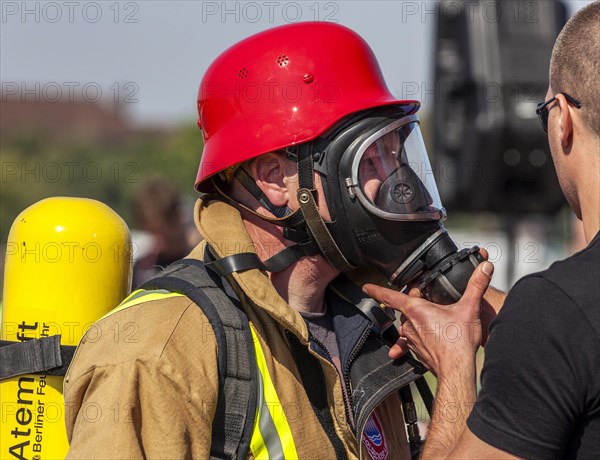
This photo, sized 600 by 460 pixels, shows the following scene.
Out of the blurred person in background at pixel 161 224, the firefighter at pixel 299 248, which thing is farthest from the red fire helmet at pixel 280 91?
the blurred person in background at pixel 161 224

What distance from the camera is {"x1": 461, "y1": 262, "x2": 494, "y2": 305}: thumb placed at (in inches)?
96.2

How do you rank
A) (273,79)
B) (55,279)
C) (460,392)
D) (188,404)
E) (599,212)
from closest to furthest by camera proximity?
(599,212)
(188,404)
(460,392)
(55,279)
(273,79)

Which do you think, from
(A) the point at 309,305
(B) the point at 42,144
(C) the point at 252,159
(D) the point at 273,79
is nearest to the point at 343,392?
(A) the point at 309,305

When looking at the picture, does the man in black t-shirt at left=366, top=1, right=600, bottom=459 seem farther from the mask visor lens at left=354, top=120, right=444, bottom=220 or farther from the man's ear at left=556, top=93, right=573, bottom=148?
the mask visor lens at left=354, top=120, right=444, bottom=220

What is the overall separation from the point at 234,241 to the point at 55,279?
50cm

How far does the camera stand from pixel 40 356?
2.42 m

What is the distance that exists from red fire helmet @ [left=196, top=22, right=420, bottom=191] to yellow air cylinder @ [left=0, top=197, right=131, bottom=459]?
428mm

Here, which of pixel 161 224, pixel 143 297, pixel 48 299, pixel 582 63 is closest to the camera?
pixel 582 63

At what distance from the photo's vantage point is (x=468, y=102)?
30.1ft

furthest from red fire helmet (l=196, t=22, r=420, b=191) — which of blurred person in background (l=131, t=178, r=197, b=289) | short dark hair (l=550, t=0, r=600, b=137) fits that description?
blurred person in background (l=131, t=178, r=197, b=289)

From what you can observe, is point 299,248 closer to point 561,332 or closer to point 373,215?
point 373,215

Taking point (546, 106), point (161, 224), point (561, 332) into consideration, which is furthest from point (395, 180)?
point (161, 224)

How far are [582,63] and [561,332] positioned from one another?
0.61m

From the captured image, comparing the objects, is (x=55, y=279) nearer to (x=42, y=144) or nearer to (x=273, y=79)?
(x=273, y=79)
